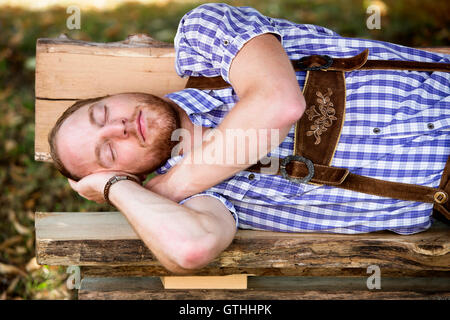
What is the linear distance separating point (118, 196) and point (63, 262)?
372mm

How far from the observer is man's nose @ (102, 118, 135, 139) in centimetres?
217

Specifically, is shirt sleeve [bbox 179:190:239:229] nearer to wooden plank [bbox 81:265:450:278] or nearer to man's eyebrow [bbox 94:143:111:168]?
wooden plank [bbox 81:265:450:278]

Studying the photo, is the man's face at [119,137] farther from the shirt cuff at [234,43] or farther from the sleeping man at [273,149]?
the shirt cuff at [234,43]

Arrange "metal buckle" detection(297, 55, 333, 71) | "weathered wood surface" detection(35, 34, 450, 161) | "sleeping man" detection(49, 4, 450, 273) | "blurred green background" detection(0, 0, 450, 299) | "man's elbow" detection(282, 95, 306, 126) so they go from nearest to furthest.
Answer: "man's elbow" detection(282, 95, 306, 126) → "sleeping man" detection(49, 4, 450, 273) → "metal buckle" detection(297, 55, 333, 71) → "weathered wood surface" detection(35, 34, 450, 161) → "blurred green background" detection(0, 0, 450, 299)

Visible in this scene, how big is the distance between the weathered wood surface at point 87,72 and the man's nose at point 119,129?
436mm

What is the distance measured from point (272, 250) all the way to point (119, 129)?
2.83 ft

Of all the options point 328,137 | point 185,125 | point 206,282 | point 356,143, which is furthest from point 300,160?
point 206,282

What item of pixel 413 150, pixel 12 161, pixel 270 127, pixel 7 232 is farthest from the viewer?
pixel 12 161

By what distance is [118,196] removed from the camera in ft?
6.55

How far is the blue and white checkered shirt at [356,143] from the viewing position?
7.02ft

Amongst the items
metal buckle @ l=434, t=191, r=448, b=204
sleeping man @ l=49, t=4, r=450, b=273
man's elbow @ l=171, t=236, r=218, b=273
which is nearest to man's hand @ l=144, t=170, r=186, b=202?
sleeping man @ l=49, t=4, r=450, b=273

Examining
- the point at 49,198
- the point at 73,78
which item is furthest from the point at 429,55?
the point at 49,198

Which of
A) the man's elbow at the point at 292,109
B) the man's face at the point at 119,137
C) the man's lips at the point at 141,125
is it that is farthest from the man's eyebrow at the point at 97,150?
the man's elbow at the point at 292,109

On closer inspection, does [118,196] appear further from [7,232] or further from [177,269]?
[7,232]
